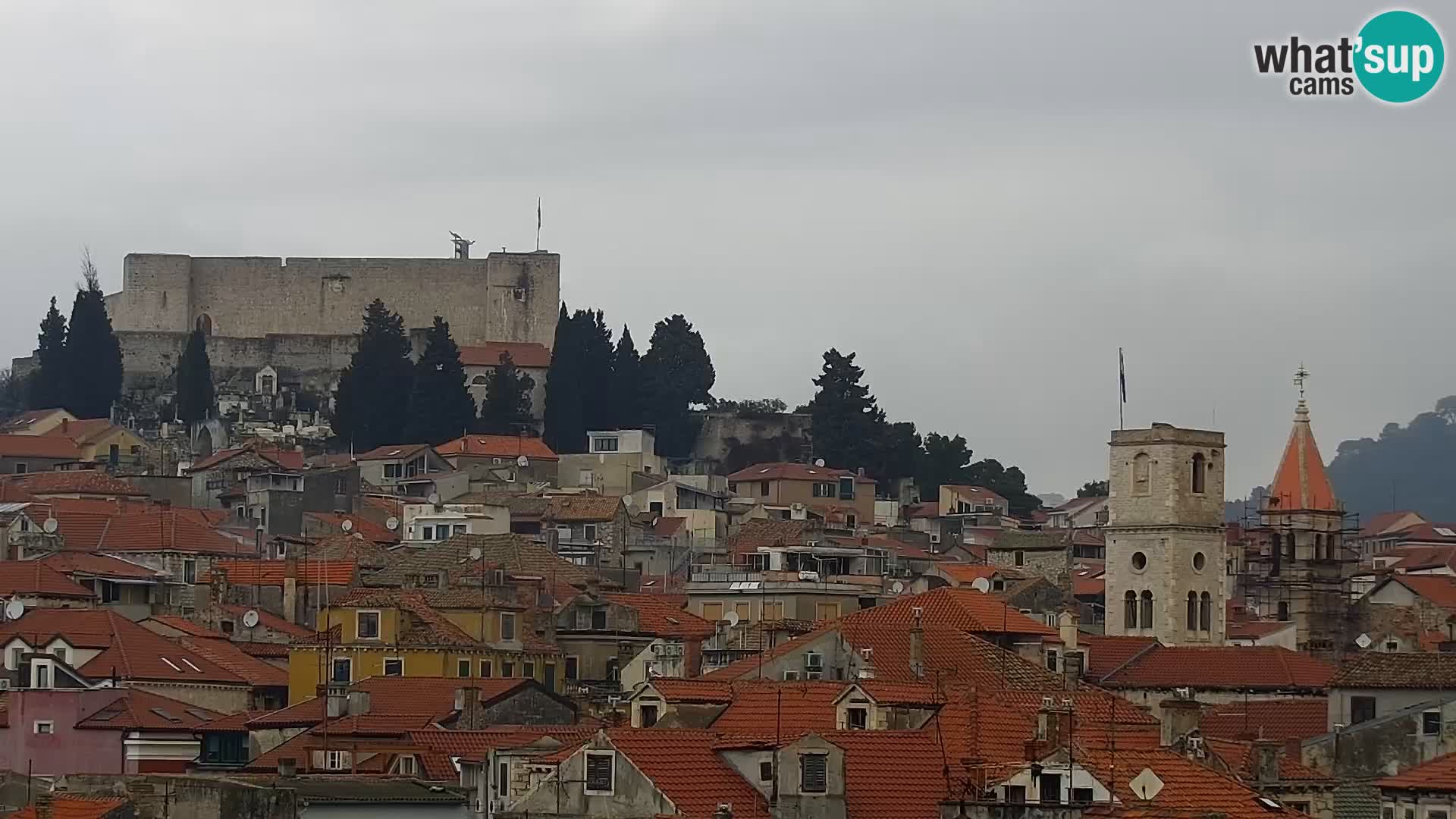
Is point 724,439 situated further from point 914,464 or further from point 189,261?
point 189,261

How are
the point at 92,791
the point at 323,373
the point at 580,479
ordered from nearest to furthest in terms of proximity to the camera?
the point at 92,791
the point at 580,479
the point at 323,373

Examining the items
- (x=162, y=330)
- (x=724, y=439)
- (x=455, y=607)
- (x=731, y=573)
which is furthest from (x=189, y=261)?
(x=455, y=607)

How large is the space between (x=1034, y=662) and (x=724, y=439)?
7855 cm

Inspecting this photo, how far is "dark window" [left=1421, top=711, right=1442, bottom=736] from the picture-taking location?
47.1 meters

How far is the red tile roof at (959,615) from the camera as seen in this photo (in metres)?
60.2

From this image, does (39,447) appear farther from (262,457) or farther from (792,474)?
(792,474)

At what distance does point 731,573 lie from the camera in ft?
272

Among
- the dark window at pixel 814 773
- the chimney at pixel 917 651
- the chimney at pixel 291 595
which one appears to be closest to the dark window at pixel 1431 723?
the chimney at pixel 917 651

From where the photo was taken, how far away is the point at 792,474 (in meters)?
124

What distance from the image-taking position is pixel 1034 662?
6016 cm

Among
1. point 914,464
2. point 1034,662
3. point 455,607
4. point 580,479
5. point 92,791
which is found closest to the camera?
point 92,791

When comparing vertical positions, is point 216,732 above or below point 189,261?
below

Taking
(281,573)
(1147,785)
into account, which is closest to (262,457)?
(281,573)

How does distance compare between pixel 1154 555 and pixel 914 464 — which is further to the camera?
pixel 914 464
